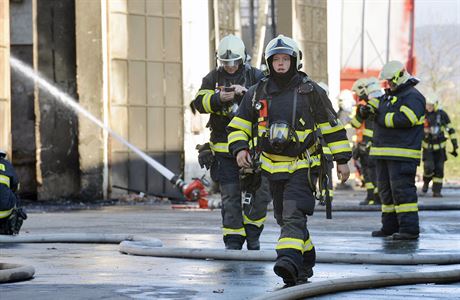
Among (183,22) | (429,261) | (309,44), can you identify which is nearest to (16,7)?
(183,22)

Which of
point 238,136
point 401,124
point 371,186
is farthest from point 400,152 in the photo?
point 371,186

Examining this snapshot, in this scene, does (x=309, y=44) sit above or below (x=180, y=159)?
above

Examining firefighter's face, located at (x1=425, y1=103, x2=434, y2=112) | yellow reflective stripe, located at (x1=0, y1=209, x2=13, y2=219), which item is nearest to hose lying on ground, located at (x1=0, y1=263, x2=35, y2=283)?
yellow reflective stripe, located at (x1=0, y1=209, x2=13, y2=219)

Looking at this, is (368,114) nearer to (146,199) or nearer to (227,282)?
(227,282)

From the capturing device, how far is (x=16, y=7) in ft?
70.0

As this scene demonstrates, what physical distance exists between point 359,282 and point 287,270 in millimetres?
429

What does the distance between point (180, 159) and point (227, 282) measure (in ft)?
43.6

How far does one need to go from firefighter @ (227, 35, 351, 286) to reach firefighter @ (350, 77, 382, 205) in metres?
4.14

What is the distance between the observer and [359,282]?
7.41 meters

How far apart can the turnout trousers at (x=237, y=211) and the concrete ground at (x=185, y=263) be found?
0.63 m

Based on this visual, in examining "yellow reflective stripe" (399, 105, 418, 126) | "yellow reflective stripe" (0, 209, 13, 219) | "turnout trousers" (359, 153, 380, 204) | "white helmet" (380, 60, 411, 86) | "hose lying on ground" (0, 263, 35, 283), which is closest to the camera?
"hose lying on ground" (0, 263, 35, 283)

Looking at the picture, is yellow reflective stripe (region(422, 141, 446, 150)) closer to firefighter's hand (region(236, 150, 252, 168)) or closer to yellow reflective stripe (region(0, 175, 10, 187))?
yellow reflective stripe (region(0, 175, 10, 187))

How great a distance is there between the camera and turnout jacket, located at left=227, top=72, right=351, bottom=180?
26.5ft

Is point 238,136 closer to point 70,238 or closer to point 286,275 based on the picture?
point 286,275
